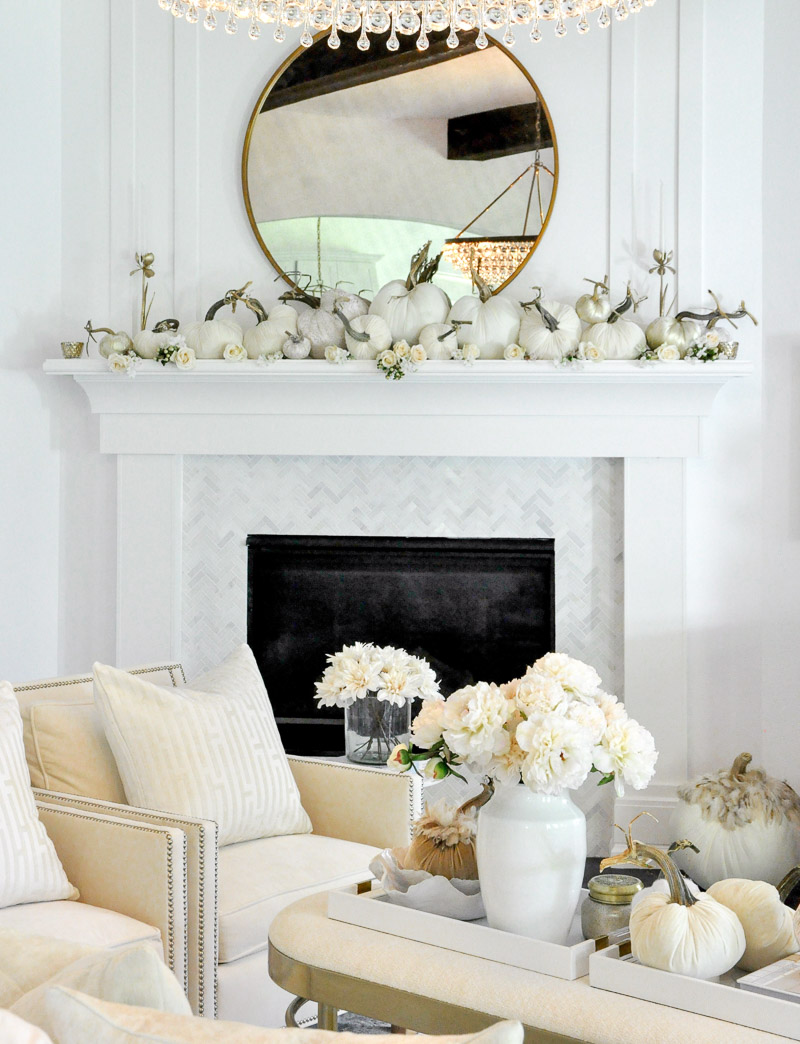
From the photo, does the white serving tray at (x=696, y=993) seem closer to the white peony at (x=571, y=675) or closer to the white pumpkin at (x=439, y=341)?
the white peony at (x=571, y=675)

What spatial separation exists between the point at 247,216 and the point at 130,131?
0.53 m

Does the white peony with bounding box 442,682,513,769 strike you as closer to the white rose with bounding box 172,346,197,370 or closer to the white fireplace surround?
the white fireplace surround

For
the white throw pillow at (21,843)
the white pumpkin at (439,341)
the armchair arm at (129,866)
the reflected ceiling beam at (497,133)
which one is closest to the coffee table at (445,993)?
the armchair arm at (129,866)

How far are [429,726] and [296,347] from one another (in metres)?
2.38

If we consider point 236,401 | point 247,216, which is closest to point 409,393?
point 236,401

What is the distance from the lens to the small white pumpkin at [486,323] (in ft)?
12.6

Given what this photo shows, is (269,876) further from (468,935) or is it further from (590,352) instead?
(590,352)

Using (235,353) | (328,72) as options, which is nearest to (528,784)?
(235,353)

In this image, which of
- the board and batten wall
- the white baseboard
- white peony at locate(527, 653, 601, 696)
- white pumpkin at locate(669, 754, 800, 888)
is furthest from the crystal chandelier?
the white baseboard

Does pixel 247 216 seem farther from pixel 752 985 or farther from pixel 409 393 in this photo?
pixel 752 985

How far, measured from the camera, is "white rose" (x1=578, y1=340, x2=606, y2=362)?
147 inches

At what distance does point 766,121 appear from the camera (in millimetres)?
3895

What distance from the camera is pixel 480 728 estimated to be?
5.41 ft

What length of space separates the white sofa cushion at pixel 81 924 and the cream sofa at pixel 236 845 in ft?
0.24
